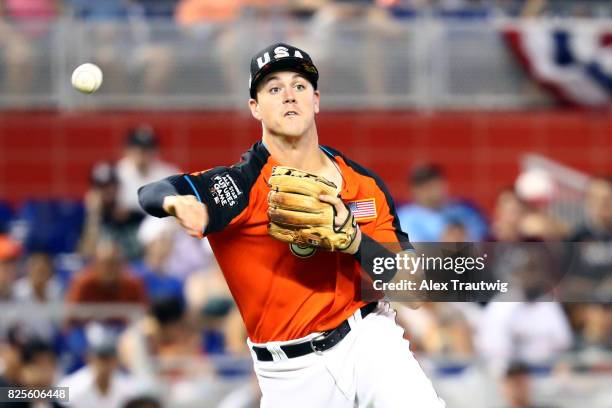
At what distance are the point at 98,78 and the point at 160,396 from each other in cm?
330

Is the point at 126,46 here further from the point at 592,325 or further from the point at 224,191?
the point at 224,191

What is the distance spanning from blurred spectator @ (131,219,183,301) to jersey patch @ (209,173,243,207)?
189 inches

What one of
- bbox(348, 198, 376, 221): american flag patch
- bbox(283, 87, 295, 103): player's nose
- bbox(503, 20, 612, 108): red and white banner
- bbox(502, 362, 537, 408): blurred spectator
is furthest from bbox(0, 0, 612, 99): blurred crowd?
bbox(283, 87, 295, 103): player's nose

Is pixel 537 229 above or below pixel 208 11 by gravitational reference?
below

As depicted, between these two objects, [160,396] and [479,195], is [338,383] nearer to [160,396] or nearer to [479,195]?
[160,396]

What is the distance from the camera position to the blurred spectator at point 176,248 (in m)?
11.3

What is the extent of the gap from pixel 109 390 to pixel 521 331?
3125 millimetres

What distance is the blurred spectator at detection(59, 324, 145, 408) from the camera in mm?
9133

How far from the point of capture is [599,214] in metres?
11.8

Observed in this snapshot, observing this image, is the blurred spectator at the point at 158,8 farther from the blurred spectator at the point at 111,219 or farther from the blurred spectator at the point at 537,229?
the blurred spectator at the point at 537,229

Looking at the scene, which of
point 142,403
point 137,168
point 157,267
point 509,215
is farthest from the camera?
point 137,168

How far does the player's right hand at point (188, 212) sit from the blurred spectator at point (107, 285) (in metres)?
5.08

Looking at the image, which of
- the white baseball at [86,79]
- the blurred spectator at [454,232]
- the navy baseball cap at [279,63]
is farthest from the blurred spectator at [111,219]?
the navy baseball cap at [279,63]

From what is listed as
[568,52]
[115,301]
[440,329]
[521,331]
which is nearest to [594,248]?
[521,331]
